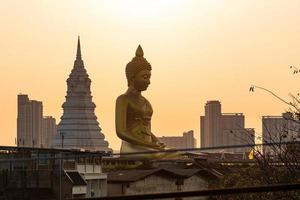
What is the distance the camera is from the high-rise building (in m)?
132

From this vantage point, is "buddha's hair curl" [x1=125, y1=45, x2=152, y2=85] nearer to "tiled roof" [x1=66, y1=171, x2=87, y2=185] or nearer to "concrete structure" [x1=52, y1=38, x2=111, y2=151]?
"tiled roof" [x1=66, y1=171, x2=87, y2=185]

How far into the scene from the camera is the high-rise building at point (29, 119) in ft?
432

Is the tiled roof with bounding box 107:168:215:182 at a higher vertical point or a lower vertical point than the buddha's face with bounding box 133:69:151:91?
lower

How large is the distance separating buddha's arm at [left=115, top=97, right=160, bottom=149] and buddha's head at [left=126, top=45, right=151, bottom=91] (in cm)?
89

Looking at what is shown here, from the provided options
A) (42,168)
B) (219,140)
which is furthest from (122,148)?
(219,140)

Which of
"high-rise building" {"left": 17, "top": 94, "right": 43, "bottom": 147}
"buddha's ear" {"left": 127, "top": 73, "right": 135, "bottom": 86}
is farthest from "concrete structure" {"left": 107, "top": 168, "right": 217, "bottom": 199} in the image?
"high-rise building" {"left": 17, "top": 94, "right": 43, "bottom": 147}

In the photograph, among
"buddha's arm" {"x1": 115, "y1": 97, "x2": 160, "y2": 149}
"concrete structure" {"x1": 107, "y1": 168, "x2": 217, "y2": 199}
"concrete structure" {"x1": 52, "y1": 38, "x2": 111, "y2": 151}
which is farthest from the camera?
"concrete structure" {"x1": 52, "y1": 38, "x2": 111, "y2": 151}

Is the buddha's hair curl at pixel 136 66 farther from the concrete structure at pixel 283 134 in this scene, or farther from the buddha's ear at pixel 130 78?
the concrete structure at pixel 283 134

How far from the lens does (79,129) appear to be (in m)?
90.0

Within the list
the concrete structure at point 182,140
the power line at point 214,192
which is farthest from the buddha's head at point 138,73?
the concrete structure at point 182,140

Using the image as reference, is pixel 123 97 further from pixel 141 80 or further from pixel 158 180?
pixel 158 180

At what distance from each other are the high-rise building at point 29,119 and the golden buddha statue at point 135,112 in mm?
98130

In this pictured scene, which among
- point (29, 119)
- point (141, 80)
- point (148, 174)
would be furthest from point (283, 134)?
point (29, 119)

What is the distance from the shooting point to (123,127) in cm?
3262
